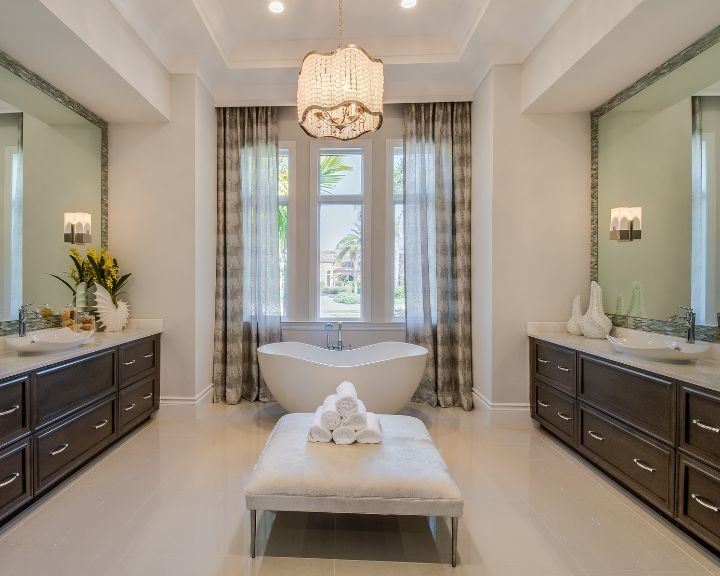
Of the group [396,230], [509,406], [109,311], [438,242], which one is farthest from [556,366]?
[109,311]

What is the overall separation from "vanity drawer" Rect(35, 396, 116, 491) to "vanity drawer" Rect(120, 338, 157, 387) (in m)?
0.24

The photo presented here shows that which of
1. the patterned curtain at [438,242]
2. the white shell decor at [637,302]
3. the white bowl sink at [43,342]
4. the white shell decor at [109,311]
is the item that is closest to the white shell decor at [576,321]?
the white shell decor at [637,302]

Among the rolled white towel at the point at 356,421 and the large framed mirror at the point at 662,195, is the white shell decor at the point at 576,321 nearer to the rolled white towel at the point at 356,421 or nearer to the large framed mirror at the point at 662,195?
the large framed mirror at the point at 662,195

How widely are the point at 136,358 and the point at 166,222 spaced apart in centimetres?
122

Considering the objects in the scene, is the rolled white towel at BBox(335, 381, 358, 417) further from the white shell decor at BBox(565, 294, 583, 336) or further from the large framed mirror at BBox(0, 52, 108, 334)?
the large framed mirror at BBox(0, 52, 108, 334)

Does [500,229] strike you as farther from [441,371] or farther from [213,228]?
[213,228]

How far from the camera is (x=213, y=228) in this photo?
162 inches

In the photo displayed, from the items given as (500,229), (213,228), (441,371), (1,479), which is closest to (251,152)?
(213,228)

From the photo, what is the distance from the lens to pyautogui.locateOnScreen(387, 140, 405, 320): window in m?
4.32

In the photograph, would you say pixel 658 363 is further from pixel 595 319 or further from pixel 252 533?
pixel 252 533

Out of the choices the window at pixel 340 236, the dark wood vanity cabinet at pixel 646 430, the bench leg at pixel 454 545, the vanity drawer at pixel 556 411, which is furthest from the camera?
the window at pixel 340 236

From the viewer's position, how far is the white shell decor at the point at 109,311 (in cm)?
336

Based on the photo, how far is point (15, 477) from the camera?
2.05 m

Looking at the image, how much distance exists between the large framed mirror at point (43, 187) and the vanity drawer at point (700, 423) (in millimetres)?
3953
